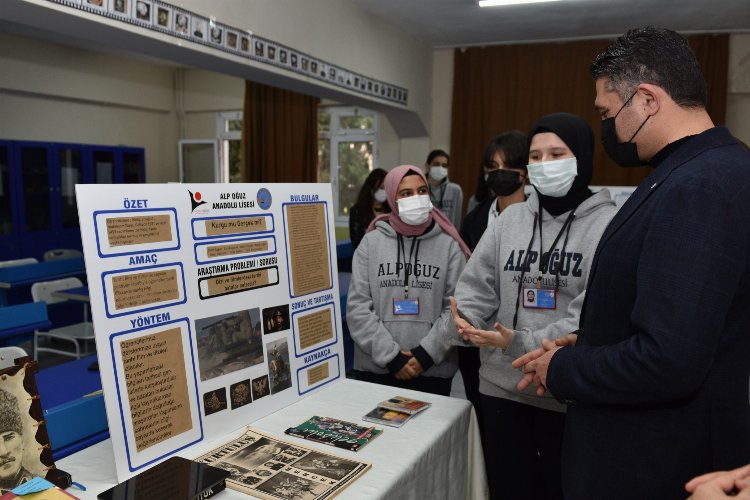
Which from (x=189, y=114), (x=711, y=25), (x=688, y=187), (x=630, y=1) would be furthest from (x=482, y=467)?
(x=189, y=114)

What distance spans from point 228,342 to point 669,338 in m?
0.91

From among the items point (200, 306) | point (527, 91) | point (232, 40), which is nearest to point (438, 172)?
point (527, 91)

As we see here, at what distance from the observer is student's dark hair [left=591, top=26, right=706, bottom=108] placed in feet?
3.19

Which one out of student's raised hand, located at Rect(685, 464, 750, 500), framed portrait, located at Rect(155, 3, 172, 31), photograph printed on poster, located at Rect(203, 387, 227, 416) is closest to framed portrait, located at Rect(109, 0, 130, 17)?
framed portrait, located at Rect(155, 3, 172, 31)

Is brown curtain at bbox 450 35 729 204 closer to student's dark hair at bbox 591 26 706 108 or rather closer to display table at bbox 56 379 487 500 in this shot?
display table at bbox 56 379 487 500

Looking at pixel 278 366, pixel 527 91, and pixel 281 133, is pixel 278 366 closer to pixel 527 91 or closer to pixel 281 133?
pixel 527 91

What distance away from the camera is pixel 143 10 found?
2.66 meters

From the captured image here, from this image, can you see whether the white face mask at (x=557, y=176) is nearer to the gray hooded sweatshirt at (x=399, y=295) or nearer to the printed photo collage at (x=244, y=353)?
the gray hooded sweatshirt at (x=399, y=295)

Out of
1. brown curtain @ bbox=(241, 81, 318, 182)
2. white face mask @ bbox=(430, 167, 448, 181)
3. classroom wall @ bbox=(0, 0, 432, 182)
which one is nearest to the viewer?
classroom wall @ bbox=(0, 0, 432, 182)

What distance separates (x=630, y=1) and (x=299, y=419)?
176 inches

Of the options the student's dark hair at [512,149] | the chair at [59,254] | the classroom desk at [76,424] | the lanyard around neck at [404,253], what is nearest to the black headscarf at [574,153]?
the lanyard around neck at [404,253]

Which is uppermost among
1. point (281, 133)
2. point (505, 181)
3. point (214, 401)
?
point (281, 133)

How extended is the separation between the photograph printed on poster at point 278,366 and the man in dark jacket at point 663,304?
658 millimetres

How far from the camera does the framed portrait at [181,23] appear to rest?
2.86m
